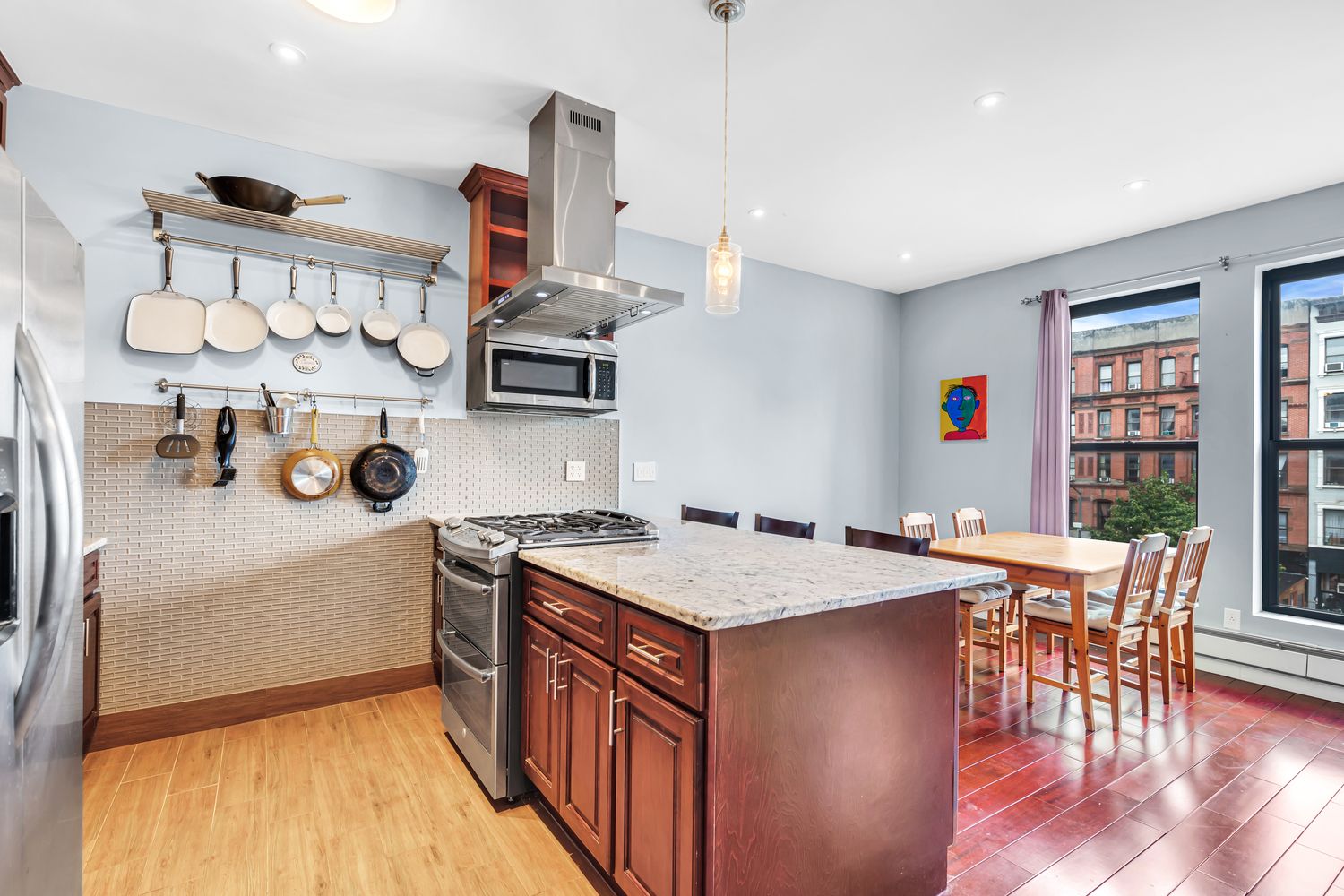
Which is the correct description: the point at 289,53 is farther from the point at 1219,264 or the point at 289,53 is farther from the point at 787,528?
the point at 1219,264

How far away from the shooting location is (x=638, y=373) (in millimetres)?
3963

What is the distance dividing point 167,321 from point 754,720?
289 centimetres

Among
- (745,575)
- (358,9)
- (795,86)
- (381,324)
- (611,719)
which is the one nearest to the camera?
(611,719)

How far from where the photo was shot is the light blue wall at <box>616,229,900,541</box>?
402 cm

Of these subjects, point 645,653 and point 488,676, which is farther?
point 488,676

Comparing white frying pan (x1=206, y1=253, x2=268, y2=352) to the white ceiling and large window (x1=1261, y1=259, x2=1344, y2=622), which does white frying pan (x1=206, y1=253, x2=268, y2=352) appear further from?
large window (x1=1261, y1=259, x2=1344, y2=622)

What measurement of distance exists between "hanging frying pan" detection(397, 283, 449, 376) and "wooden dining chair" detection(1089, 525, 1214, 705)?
12.2 ft

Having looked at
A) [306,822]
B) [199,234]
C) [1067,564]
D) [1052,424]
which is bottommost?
[306,822]

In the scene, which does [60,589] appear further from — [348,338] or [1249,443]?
[1249,443]

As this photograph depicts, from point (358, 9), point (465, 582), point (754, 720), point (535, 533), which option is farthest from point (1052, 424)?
point (358, 9)

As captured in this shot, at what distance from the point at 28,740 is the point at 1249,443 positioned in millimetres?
4982

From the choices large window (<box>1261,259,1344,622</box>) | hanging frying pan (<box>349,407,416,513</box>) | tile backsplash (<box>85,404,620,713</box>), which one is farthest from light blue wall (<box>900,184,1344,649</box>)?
hanging frying pan (<box>349,407,416,513</box>)

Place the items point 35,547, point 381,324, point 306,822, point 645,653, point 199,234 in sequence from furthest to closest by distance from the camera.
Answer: point 381,324, point 199,234, point 306,822, point 645,653, point 35,547

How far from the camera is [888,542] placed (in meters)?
2.44
